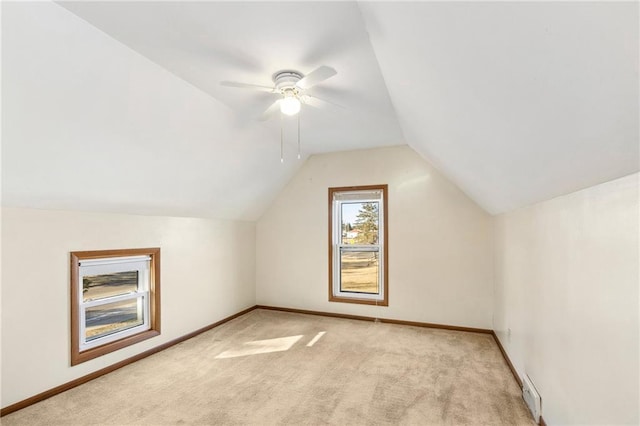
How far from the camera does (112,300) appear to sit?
3.08 metres

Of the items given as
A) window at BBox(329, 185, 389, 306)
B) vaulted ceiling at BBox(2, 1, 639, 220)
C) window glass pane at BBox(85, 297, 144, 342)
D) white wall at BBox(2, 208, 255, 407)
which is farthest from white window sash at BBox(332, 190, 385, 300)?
window glass pane at BBox(85, 297, 144, 342)

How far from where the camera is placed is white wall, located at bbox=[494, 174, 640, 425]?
3.92 ft

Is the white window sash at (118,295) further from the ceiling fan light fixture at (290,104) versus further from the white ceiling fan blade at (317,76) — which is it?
the white ceiling fan blade at (317,76)

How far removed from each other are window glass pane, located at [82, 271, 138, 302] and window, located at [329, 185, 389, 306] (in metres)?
2.51

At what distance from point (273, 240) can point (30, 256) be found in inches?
120

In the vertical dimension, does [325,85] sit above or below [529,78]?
above

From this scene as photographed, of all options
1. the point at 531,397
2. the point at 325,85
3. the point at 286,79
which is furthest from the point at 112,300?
the point at 531,397

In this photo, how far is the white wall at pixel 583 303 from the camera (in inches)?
47.0

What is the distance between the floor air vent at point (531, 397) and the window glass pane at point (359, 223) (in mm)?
2450

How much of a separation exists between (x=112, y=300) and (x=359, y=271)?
9.88 ft

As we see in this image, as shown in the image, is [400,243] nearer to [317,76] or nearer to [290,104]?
[290,104]

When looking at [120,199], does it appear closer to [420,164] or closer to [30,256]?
[30,256]

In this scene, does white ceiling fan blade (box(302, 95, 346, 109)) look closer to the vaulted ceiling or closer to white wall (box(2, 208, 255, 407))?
the vaulted ceiling

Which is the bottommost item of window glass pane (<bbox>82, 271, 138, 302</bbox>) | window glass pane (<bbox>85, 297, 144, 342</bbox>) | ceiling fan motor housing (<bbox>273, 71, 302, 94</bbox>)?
window glass pane (<bbox>85, 297, 144, 342</bbox>)
